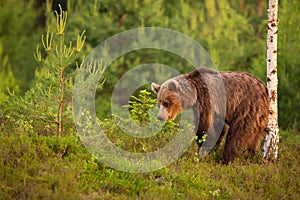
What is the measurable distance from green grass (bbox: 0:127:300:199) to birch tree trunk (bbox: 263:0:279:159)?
1.35 feet

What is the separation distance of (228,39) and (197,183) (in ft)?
27.3

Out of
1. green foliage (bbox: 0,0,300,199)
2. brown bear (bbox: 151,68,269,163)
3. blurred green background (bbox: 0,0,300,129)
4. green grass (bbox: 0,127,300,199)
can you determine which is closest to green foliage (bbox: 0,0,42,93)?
blurred green background (bbox: 0,0,300,129)

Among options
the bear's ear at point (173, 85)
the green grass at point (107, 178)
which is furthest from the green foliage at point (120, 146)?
the bear's ear at point (173, 85)

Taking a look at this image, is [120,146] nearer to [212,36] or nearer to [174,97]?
[174,97]

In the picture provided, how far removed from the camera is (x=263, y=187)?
665cm

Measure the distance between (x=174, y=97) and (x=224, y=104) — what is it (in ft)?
2.53

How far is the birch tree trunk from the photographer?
7.59 m

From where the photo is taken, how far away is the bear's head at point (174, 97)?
7.96 meters

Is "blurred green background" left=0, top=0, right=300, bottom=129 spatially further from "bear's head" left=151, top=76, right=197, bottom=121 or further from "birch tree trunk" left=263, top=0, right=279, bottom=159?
"bear's head" left=151, top=76, right=197, bottom=121

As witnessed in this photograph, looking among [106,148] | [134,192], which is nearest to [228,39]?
[106,148]

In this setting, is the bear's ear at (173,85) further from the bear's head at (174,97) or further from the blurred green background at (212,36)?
the blurred green background at (212,36)

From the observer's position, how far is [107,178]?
21.1 feet

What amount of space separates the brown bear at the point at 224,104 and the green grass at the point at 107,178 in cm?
48

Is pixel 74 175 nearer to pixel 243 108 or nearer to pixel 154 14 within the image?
pixel 243 108
